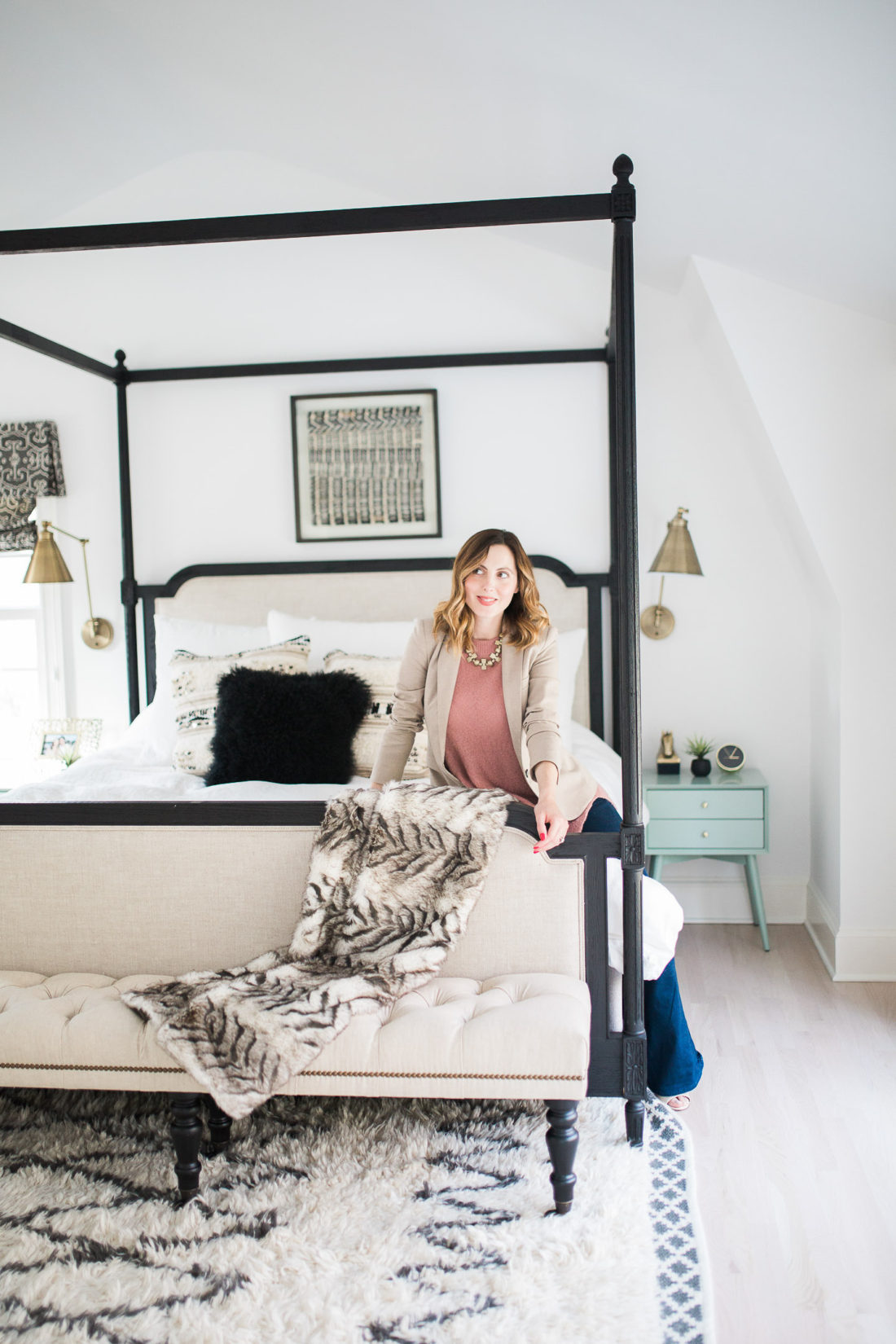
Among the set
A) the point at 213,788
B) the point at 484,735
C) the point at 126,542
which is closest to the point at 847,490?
the point at 484,735

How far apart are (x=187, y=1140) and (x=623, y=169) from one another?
2.00m

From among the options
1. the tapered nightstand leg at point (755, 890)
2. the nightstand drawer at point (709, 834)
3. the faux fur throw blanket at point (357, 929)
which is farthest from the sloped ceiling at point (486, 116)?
the tapered nightstand leg at point (755, 890)

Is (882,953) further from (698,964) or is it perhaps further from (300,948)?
(300,948)

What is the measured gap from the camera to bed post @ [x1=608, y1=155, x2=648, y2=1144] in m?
1.93

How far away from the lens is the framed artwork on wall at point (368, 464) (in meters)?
3.66

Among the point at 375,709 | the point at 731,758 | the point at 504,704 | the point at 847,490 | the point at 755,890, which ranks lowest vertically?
the point at 755,890

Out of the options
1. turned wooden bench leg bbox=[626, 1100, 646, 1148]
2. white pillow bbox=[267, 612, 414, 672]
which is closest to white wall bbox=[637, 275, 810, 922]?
white pillow bbox=[267, 612, 414, 672]

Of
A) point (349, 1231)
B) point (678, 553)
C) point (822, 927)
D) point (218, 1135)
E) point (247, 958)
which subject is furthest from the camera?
point (678, 553)

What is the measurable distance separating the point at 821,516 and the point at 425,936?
188cm

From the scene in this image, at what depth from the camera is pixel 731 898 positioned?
3611 mm

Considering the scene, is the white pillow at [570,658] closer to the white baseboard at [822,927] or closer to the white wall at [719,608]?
the white wall at [719,608]

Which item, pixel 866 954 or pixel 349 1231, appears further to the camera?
pixel 866 954

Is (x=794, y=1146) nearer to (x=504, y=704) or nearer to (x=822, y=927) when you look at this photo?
(x=504, y=704)

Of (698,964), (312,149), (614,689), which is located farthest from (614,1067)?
(312,149)
